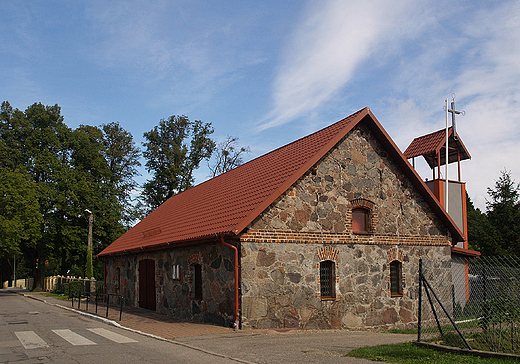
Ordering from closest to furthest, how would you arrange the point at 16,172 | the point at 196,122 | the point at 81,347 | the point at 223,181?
the point at 81,347
the point at 223,181
the point at 16,172
the point at 196,122

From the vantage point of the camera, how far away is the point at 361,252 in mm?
15711

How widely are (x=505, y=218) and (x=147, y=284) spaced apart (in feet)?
83.0

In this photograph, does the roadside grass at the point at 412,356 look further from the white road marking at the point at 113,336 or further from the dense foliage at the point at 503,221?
the dense foliage at the point at 503,221

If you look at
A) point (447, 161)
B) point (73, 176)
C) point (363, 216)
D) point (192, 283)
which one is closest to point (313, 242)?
point (363, 216)

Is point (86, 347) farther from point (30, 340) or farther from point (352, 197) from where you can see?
point (352, 197)

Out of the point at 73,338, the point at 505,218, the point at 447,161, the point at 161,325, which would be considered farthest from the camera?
the point at 505,218

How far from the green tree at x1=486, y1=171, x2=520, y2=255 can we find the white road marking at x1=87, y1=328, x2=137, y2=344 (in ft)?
89.6

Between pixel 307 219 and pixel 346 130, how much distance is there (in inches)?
132

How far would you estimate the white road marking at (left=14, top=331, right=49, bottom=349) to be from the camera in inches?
420

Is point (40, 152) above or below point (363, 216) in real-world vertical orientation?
above

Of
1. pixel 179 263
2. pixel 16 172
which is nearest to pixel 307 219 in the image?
pixel 179 263

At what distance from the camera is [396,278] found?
1683 centimetres

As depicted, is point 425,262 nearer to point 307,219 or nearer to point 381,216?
point 381,216

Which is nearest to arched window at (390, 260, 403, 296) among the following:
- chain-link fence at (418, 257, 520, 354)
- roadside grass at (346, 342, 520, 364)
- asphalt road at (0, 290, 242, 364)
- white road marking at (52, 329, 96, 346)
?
chain-link fence at (418, 257, 520, 354)
